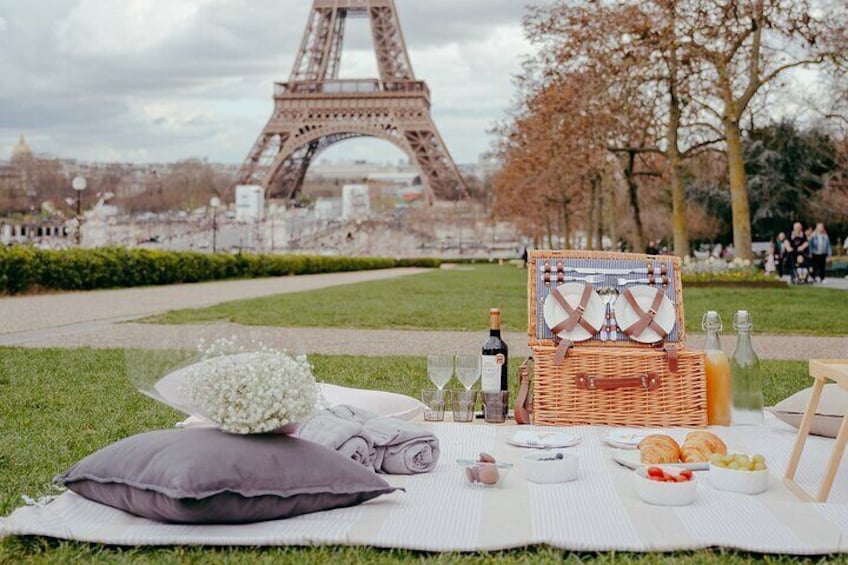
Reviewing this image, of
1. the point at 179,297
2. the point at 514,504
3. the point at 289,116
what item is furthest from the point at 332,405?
the point at 289,116

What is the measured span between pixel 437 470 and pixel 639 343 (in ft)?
5.75

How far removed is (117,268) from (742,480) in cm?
1932

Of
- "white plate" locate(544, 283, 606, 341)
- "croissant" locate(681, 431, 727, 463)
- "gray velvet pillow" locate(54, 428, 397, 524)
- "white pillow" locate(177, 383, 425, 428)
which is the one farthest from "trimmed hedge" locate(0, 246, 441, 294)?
"croissant" locate(681, 431, 727, 463)

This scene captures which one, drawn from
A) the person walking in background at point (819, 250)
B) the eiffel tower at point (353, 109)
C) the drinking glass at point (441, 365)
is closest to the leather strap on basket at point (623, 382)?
the drinking glass at point (441, 365)

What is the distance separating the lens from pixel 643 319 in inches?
214

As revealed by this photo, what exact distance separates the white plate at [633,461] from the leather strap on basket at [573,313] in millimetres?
1082

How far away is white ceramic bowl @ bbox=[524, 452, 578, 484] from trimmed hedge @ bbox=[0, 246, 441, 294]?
1546 cm

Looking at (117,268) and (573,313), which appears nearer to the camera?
(573,313)

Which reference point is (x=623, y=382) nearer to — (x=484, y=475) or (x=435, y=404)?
(x=435, y=404)

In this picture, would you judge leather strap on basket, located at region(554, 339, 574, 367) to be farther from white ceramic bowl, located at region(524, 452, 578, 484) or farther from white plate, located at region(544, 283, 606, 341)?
white ceramic bowl, located at region(524, 452, 578, 484)

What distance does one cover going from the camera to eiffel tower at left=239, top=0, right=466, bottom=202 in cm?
5291

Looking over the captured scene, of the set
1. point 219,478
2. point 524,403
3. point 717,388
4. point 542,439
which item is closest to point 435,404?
point 524,403

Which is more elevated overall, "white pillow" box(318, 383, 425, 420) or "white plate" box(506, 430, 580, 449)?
"white pillow" box(318, 383, 425, 420)

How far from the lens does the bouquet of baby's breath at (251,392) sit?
3.48 meters
